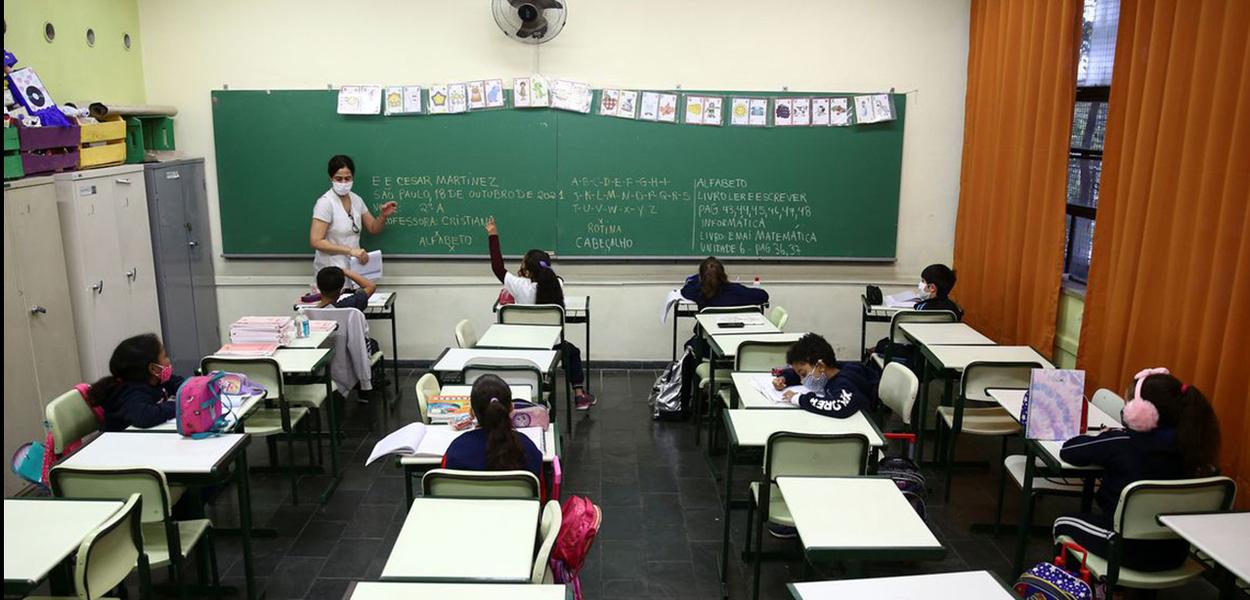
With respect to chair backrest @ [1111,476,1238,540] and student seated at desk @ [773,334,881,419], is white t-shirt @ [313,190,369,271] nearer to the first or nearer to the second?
student seated at desk @ [773,334,881,419]

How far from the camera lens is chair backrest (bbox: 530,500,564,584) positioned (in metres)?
2.68

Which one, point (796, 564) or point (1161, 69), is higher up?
point (1161, 69)

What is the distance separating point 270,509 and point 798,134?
181 inches

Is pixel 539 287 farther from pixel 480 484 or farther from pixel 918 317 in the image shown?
pixel 480 484

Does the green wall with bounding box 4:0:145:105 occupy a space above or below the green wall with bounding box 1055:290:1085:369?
above

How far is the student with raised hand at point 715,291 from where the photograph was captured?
5973 millimetres

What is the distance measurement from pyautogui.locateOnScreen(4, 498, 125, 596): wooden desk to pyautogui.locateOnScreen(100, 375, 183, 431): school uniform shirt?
69 centimetres

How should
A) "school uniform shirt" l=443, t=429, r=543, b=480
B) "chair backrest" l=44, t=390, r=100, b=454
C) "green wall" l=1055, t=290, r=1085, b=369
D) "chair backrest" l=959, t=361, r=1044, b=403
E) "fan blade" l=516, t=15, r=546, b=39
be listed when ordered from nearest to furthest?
1. "school uniform shirt" l=443, t=429, r=543, b=480
2. "chair backrest" l=44, t=390, r=100, b=454
3. "chair backrest" l=959, t=361, r=1044, b=403
4. "green wall" l=1055, t=290, r=1085, b=369
5. "fan blade" l=516, t=15, r=546, b=39

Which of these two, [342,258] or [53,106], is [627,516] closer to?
[342,258]

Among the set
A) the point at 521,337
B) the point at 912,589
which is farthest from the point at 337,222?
the point at 912,589

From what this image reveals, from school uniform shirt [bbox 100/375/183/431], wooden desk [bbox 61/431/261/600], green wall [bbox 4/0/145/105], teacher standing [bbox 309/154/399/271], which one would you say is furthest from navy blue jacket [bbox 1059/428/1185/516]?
green wall [bbox 4/0/145/105]

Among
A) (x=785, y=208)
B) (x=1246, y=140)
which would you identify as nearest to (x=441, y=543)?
(x=1246, y=140)

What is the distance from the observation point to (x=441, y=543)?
8.99ft

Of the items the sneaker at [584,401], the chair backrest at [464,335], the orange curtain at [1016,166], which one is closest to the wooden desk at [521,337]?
the chair backrest at [464,335]
